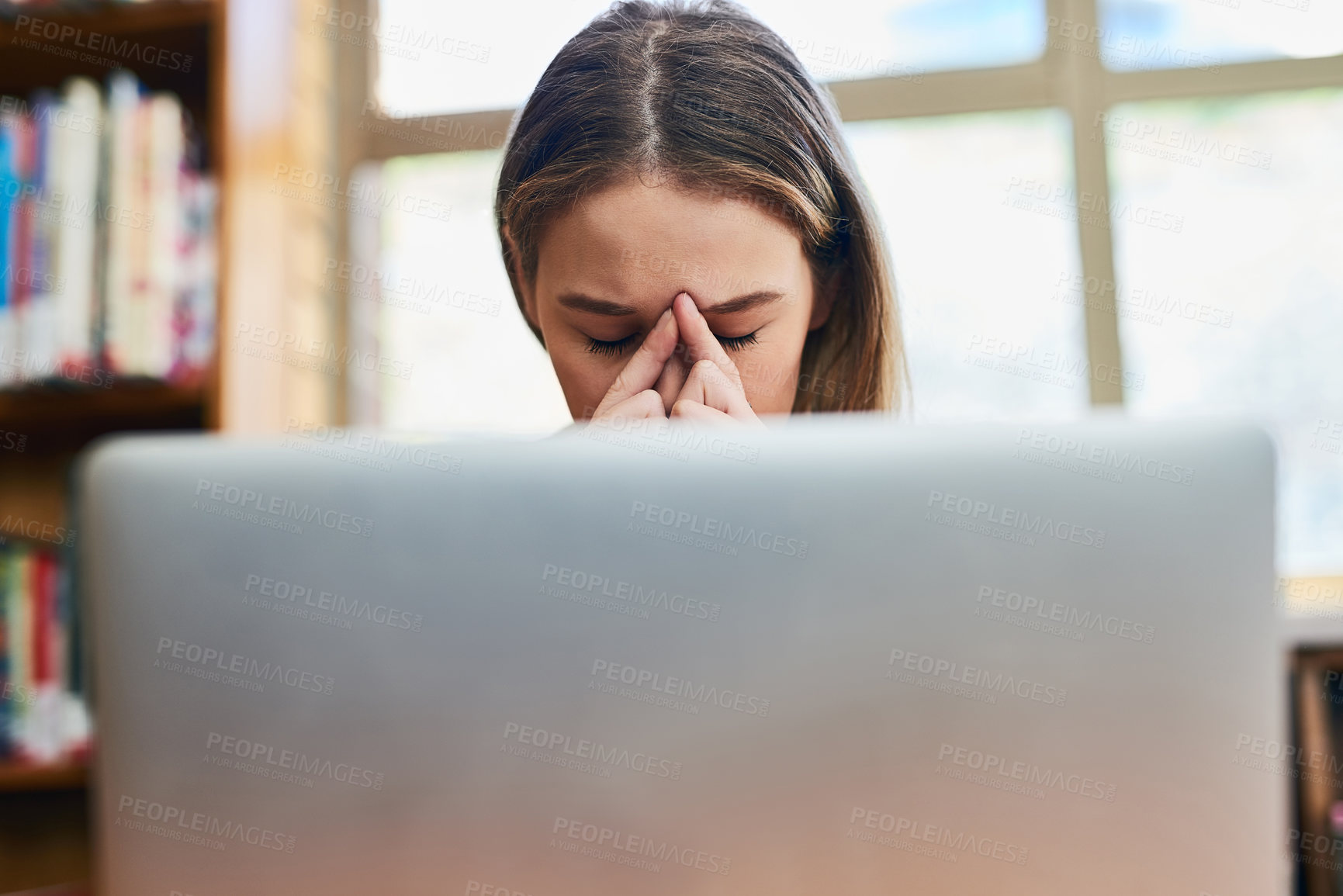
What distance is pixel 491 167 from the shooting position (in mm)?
2078

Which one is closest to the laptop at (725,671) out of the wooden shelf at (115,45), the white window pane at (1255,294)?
the wooden shelf at (115,45)

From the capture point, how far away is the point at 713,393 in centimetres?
83

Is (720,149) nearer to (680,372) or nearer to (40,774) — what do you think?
(680,372)

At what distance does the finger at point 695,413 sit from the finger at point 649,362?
60 mm

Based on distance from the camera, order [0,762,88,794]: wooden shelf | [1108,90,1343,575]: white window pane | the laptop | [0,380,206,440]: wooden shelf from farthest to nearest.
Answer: [1108,90,1343,575]: white window pane
[0,380,206,440]: wooden shelf
[0,762,88,794]: wooden shelf
the laptop

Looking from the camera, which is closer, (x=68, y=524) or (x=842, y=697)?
(x=842, y=697)

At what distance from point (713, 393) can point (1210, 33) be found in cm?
171

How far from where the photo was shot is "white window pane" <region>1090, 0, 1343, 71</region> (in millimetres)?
1904

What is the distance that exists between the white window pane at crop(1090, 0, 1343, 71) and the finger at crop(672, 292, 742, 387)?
1.51 meters

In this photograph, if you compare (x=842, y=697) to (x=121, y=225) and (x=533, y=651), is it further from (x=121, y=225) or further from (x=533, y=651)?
(x=121, y=225)

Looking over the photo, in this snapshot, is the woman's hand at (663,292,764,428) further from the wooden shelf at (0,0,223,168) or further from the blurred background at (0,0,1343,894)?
the wooden shelf at (0,0,223,168)

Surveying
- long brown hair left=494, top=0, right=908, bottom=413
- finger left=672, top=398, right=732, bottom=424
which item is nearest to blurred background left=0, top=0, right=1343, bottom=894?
long brown hair left=494, top=0, right=908, bottom=413

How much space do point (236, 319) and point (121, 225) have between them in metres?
0.20

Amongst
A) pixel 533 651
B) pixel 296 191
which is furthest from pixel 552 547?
pixel 296 191
